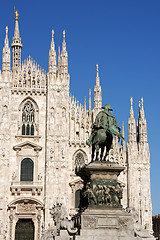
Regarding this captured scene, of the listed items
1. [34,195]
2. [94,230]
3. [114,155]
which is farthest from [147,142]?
[94,230]

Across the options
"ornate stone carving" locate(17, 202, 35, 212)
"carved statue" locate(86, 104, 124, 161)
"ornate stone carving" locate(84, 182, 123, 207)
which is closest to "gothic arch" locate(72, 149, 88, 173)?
"ornate stone carving" locate(17, 202, 35, 212)

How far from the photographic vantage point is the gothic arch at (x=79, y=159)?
3988cm

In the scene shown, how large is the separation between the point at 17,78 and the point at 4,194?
1028 centimetres

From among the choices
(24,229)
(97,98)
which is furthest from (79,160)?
(24,229)

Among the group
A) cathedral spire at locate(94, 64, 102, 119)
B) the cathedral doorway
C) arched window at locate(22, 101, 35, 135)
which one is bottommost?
the cathedral doorway

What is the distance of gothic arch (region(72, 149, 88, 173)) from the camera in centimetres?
3988

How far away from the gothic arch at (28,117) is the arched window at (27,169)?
2.38m

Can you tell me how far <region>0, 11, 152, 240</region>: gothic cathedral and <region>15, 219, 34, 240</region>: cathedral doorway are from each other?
8 cm

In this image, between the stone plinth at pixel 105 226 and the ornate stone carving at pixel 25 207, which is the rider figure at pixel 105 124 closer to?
the stone plinth at pixel 105 226

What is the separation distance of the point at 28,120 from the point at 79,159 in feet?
18.5

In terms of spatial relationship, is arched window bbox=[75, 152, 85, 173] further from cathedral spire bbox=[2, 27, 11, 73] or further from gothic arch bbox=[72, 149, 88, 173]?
cathedral spire bbox=[2, 27, 11, 73]

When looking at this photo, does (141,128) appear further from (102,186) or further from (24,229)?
(102,186)

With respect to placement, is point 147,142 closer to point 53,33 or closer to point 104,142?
point 53,33

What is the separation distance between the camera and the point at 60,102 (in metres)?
40.1
